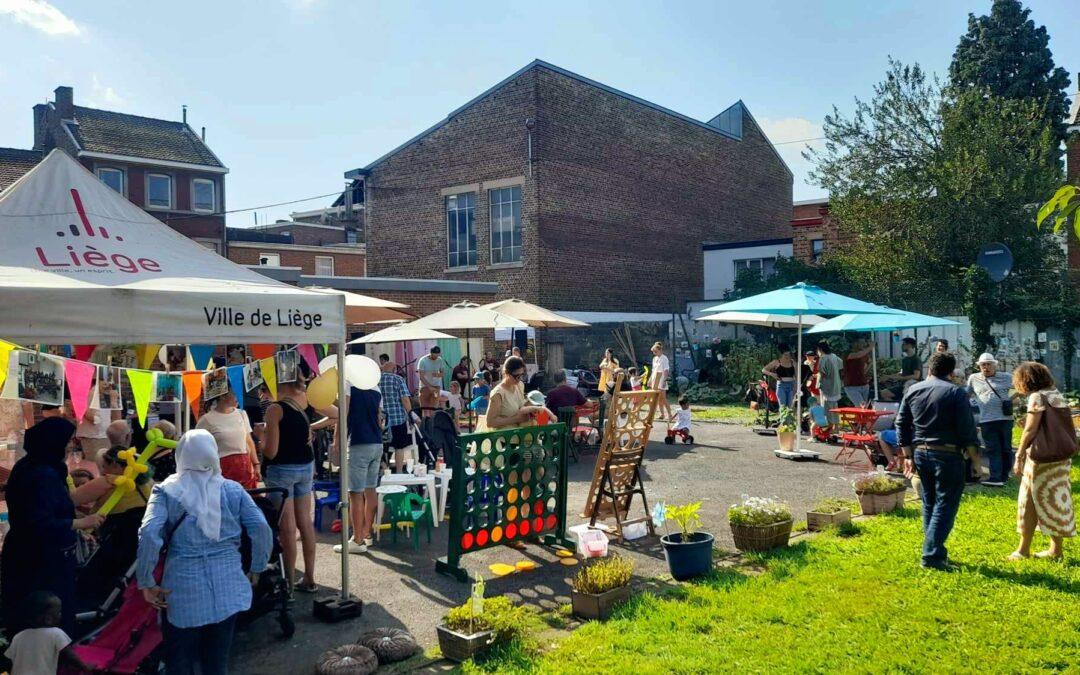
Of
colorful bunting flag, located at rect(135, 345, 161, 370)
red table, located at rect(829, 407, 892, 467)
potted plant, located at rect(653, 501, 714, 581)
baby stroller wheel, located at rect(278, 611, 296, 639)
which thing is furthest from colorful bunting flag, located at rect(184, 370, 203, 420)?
red table, located at rect(829, 407, 892, 467)

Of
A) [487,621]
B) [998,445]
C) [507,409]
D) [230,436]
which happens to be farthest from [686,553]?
[998,445]

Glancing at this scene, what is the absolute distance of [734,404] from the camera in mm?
21172

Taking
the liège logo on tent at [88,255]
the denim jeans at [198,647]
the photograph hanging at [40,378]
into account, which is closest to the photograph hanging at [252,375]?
the liège logo on tent at [88,255]

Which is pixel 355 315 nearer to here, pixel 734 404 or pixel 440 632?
pixel 440 632

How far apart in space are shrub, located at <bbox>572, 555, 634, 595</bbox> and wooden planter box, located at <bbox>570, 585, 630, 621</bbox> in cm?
3

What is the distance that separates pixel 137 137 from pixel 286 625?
38304 millimetres

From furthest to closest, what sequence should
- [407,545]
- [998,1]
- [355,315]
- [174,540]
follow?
[998,1], [355,315], [407,545], [174,540]

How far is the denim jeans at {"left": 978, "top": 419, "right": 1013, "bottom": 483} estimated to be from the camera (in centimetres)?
966

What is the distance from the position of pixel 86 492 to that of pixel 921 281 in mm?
19380

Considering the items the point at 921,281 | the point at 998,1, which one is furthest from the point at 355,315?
the point at 998,1

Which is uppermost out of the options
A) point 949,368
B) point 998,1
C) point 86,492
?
point 998,1

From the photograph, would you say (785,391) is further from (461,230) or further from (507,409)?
(461,230)

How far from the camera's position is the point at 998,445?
9672 millimetres

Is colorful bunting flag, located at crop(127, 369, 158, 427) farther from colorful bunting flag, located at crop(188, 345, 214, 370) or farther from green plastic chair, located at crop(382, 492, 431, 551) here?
colorful bunting flag, located at crop(188, 345, 214, 370)
